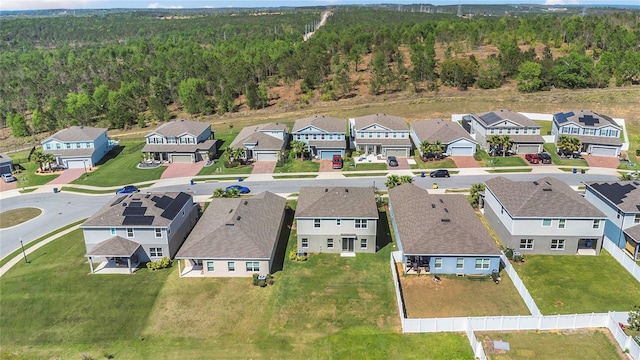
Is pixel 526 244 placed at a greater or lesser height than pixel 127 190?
lesser

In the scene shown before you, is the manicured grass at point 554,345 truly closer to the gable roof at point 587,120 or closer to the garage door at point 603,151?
the garage door at point 603,151

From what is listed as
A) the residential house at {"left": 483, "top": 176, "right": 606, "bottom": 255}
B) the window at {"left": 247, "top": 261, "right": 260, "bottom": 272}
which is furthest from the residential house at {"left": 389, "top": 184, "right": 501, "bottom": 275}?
the window at {"left": 247, "top": 261, "right": 260, "bottom": 272}

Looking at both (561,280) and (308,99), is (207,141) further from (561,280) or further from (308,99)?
(561,280)

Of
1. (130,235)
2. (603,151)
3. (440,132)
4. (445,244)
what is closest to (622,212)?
(445,244)

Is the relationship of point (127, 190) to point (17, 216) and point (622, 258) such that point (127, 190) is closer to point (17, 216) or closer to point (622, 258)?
point (17, 216)

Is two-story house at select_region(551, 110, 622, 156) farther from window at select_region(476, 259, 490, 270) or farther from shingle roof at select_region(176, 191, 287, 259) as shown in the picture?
shingle roof at select_region(176, 191, 287, 259)

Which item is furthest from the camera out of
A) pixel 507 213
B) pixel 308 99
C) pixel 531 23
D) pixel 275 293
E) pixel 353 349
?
pixel 531 23

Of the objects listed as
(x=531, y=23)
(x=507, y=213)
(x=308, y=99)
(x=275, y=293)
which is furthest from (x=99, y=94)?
(x=531, y=23)

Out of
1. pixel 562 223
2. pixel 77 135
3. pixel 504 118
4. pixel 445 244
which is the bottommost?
pixel 445 244
